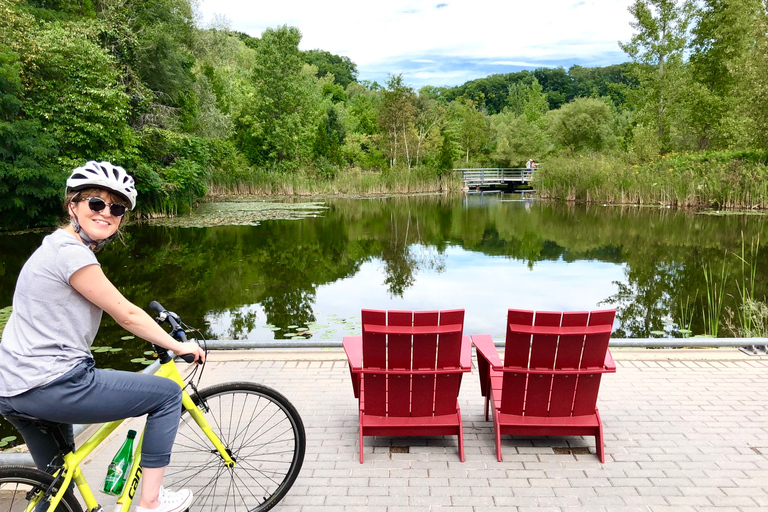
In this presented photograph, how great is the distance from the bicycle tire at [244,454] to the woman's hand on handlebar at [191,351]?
1.04 feet

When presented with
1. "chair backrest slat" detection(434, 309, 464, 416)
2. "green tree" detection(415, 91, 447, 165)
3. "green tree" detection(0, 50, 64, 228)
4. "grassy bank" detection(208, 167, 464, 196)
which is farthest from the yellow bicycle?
"green tree" detection(415, 91, 447, 165)

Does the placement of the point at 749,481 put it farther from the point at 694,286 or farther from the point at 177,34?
the point at 177,34

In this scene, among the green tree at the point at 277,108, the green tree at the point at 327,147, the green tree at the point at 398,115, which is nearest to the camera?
the green tree at the point at 277,108

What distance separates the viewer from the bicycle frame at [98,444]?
2.33 metres

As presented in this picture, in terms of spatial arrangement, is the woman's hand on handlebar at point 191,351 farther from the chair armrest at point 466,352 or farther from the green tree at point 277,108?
the green tree at point 277,108

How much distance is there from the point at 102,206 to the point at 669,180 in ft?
98.4

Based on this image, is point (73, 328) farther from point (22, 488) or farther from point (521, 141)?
point (521, 141)

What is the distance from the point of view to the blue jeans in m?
2.17

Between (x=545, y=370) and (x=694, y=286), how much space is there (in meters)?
9.01

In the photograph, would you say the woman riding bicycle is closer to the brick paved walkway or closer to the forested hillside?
the brick paved walkway

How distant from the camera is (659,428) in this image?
423 centimetres

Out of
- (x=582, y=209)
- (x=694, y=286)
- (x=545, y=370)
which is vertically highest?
(x=545, y=370)

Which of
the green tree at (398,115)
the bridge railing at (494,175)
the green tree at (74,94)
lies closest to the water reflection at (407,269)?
the green tree at (74,94)

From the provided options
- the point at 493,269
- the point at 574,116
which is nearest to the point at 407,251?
the point at 493,269
